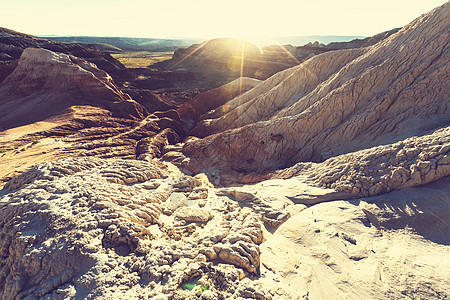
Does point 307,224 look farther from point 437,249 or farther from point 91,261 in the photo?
point 91,261

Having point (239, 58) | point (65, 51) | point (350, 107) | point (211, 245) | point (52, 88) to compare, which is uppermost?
point (239, 58)

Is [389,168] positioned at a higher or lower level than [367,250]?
higher

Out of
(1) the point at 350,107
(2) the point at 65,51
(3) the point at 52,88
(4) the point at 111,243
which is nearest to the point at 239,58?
(2) the point at 65,51

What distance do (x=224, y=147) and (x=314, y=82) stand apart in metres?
7.06

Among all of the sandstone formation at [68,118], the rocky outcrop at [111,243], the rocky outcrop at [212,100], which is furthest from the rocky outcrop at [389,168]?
the rocky outcrop at [212,100]

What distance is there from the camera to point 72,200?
18.1ft

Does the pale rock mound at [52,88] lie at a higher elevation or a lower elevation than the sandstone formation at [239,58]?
lower

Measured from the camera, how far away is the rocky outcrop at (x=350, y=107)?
831 cm

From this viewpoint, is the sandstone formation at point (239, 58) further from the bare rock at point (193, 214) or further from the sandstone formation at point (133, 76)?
the bare rock at point (193, 214)

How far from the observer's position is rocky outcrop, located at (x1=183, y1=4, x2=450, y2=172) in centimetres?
831

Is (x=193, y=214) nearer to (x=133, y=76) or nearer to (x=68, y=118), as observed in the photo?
(x=68, y=118)

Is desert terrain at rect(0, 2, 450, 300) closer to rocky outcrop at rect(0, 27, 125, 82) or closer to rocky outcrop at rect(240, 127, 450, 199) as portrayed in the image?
rocky outcrop at rect(240, 127, 450, 199)

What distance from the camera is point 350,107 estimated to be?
10312 mm

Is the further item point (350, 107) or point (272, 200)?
point (350, 107)
